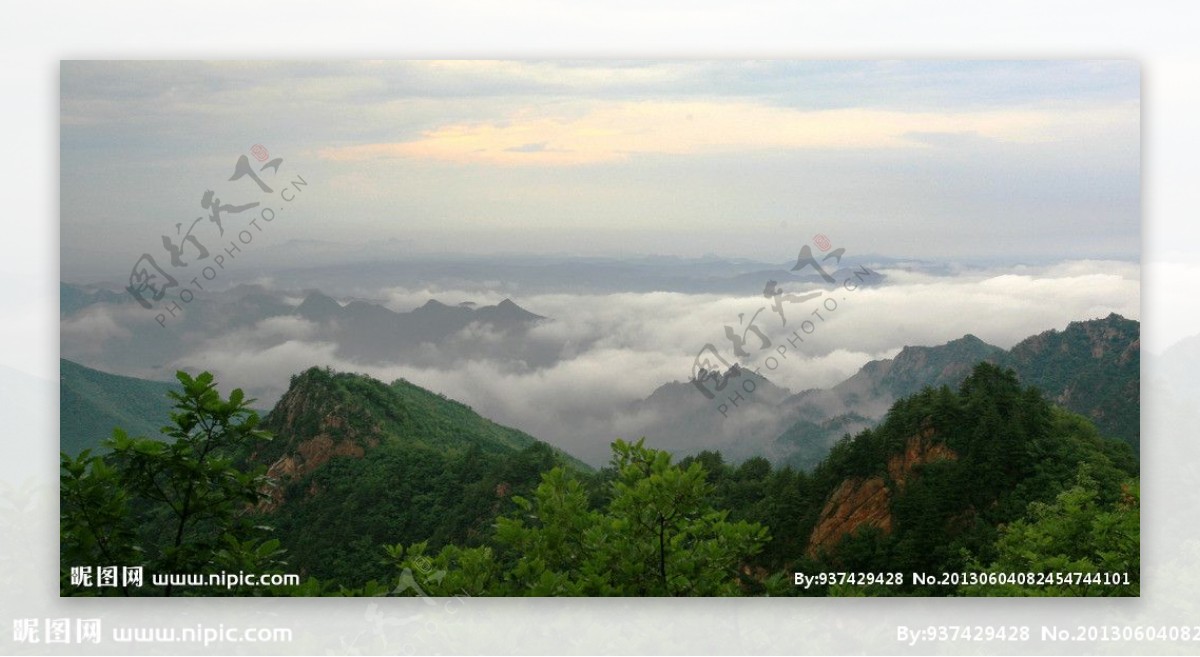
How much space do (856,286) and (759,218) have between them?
0.83 m

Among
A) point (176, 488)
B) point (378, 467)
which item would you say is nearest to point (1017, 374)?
point (378, 467)

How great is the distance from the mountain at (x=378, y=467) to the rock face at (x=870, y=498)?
5.71 feet

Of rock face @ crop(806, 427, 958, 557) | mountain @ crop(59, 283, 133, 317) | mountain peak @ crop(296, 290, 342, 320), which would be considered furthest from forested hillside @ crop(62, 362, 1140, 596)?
mountain @ crop(59, 283, 133, 317)

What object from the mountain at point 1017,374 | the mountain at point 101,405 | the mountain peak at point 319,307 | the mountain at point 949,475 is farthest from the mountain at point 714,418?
the mountain at point 101,405

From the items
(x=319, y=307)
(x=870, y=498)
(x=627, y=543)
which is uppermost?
(x=319, y=307)

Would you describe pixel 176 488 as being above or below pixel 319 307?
below

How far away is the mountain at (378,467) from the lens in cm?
816

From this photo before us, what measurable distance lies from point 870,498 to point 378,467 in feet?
11.5

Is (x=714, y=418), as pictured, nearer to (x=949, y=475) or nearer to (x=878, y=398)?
(x=878, y=398)

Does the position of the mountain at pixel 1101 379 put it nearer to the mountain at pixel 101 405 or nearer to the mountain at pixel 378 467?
the mountain at pixel 378 467

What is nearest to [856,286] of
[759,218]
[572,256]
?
[759,218]

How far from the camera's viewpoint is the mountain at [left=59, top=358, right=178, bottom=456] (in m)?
7.82

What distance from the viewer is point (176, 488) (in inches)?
272

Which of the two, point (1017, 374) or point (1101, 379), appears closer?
point (1101, 379)
